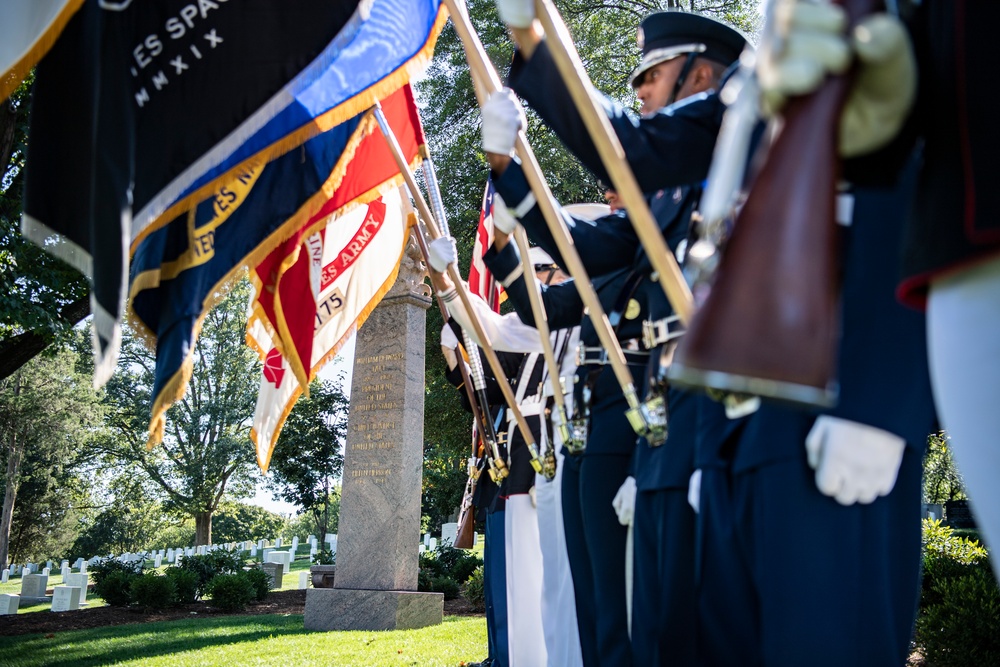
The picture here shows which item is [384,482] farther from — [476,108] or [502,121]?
[476,108]

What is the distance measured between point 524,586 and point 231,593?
9868 millimetres

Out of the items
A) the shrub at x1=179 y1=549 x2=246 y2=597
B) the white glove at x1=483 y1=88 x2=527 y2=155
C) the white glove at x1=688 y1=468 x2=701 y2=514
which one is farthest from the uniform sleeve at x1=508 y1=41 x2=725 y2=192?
the shrub at x1=179 y1=549 x2=246 y2=597

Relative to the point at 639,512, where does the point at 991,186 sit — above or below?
above

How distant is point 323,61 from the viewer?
4.21 meters

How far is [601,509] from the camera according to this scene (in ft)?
11.9

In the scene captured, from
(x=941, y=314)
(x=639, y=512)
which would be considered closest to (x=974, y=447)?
(x=941, y=314)

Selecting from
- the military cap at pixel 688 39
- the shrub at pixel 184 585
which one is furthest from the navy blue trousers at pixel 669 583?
the shrub at pixel 184 585

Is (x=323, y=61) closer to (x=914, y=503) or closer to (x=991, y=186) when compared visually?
(x=914, y=503)

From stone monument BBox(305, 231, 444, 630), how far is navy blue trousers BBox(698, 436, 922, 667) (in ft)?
27.2

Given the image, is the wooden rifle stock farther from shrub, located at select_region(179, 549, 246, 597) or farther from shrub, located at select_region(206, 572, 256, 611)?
shrub, located at select_region(179, 549, 246, 597)

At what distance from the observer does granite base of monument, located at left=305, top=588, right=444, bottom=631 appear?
1030 cm

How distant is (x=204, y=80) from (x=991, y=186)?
3.61 meters

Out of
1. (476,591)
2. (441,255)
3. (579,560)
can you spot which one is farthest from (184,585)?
(579,560)

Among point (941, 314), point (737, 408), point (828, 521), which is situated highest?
point (941, 314)
